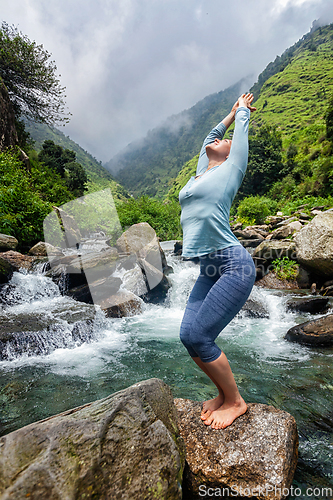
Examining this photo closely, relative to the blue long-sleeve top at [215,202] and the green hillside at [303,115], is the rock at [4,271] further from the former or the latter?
the green hillside at [303,115]

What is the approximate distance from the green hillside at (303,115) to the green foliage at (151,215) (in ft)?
41.9

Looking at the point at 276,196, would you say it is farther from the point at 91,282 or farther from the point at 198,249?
the point at 198,249

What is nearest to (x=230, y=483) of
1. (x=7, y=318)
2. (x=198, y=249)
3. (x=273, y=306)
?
(x=198, y=249)

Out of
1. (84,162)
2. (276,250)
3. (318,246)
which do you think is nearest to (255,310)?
(318,246)

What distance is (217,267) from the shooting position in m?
1.76

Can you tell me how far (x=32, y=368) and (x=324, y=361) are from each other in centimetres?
489

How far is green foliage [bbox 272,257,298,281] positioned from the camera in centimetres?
923

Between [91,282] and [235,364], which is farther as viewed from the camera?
[91,282]

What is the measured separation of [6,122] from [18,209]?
8610mm

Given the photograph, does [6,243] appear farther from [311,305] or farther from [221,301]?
[311,305]

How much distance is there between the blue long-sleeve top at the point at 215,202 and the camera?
1.74 metres

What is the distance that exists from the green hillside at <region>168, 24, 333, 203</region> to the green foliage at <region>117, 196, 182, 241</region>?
41.9ft

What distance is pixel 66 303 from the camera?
24.0ft

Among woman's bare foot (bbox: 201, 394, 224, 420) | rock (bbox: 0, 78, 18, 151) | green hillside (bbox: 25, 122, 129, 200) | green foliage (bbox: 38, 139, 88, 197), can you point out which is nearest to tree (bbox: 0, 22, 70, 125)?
rock (bbox: 0, 78, 18, 151)
